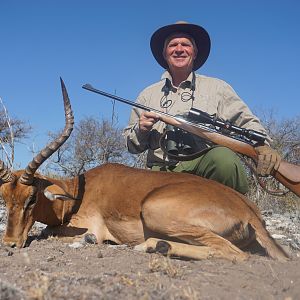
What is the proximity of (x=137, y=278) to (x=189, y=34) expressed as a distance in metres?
4.55

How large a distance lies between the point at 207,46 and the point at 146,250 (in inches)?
144

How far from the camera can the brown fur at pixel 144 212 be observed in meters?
4.12

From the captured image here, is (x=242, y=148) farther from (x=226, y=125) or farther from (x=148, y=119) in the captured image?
(x=148, y=119)

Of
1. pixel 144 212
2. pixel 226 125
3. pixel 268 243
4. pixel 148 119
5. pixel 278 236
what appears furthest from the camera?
pixel 278 236

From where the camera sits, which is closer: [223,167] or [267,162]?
[267,162]

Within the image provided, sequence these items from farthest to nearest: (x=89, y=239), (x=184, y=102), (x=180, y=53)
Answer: (x=180, y=53)
(x=184, y=102)
(x=89, y=239)

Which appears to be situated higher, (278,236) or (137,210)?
(137,210)

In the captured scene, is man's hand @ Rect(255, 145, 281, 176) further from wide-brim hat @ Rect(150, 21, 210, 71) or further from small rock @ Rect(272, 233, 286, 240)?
wide-brim hat @ Rect(150, 21, 210, 71)

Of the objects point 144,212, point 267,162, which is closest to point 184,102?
point 267,162

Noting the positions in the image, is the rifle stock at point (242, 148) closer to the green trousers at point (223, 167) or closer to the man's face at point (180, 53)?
the green trousers at point (223, 167)

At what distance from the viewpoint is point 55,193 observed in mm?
4945

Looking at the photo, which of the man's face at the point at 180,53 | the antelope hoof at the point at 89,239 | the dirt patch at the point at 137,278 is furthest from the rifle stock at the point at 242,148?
the antelope hoof at the point at 89,239

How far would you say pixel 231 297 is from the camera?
240cm

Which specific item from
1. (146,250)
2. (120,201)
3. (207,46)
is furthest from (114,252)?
(207,46)
